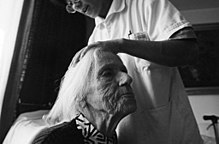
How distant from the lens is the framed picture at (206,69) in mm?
2334

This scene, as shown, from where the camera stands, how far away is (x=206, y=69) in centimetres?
239

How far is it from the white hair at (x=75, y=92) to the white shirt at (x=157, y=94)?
0.20 meters

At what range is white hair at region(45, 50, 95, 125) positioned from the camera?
0.63 meters

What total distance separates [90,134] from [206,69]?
6.97 ft

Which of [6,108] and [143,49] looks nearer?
[143,49]

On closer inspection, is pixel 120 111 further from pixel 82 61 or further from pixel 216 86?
pixel 216 86

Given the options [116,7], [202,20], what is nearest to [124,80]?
[116,7]

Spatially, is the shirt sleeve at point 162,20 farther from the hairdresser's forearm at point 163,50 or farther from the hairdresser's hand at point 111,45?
the hairdresser's hand at point 111,45

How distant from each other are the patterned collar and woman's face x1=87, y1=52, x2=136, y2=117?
56 millimetres

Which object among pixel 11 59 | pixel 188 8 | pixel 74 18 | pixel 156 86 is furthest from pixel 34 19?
pixel 188 8

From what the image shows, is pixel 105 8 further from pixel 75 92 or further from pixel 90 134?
pixel 90 134

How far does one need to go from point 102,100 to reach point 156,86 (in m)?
0.25

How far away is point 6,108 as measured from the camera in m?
1.31

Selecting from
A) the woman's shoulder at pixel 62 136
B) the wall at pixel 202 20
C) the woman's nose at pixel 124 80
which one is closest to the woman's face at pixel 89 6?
the woman's nose at pixel 124 80
